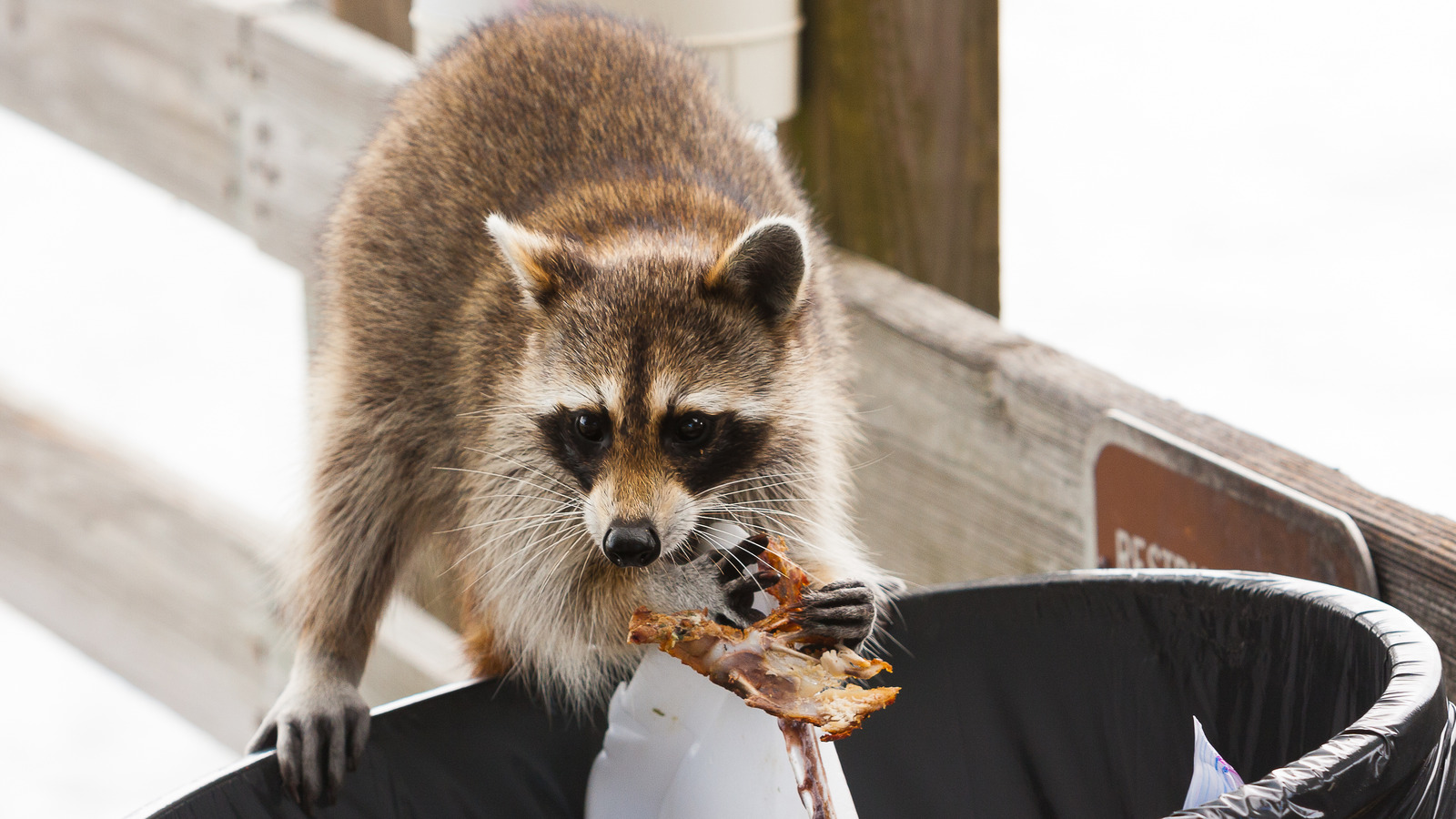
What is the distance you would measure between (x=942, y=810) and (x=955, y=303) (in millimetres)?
731

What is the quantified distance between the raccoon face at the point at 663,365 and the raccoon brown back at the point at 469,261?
0.06 metres

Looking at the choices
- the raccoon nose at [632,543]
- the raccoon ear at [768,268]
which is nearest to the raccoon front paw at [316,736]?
the raccoon nose at [632,543]

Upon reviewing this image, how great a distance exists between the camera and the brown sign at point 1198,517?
1.22 m

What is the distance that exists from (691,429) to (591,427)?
9cm

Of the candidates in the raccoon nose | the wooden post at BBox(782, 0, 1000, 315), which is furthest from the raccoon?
the wooden post at BBox(782, 0, 1000, 315)

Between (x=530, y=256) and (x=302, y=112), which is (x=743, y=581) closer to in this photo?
(x=530, y=256)

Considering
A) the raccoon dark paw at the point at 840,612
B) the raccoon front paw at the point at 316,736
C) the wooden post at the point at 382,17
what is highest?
the wooden post at the point at 382,17

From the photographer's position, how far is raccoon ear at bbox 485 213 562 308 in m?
1.33

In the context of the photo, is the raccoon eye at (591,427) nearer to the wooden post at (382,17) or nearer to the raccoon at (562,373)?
the raccoon at (562,373)

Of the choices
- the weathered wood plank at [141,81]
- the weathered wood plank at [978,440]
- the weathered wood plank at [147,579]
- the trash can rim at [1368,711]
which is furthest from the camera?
the weathered wood plank at [147,579]

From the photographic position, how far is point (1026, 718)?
118 cm

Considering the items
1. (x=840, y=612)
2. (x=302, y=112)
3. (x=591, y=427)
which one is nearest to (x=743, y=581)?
(x=840, y=612)

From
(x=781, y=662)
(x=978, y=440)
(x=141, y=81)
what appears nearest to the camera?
(x=781, y=662)

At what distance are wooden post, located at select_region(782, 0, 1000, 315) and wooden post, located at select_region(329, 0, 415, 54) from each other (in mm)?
711
